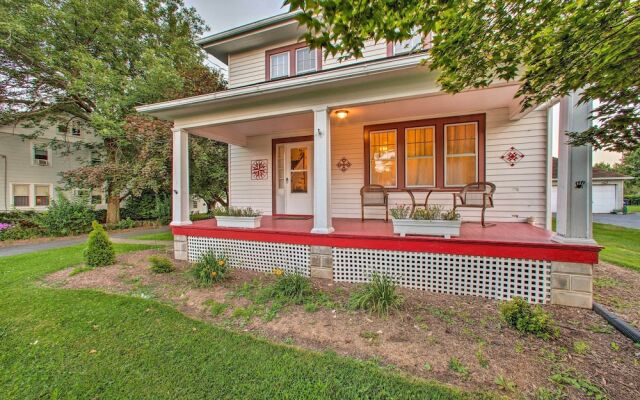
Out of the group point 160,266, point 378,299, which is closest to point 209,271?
point 160,266

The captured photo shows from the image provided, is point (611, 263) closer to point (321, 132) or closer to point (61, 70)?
point (321, 132)

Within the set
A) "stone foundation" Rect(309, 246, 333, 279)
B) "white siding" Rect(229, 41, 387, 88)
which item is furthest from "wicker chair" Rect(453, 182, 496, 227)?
"white siding" Rect(229, 41, 387, 88)

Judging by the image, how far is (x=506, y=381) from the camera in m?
2.08

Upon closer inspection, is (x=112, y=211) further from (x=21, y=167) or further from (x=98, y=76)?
(x=98, y=76)

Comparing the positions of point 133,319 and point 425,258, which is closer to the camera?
point 133,319

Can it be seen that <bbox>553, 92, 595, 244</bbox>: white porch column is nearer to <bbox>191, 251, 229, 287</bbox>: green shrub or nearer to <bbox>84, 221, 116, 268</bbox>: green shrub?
<bbox>191, 251, 229, 287</bbox>: green shrub

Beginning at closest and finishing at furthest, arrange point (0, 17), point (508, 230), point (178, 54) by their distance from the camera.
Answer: point (508, 230) < point (0, 17) < point (178, 54)

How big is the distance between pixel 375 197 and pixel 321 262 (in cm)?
196

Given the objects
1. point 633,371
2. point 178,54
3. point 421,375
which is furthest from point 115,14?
point 633,371

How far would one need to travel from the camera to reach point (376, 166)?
634cm

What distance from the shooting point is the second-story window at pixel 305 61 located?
7038 mm

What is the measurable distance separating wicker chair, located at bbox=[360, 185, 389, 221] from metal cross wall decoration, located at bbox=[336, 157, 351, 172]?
3.48 ft

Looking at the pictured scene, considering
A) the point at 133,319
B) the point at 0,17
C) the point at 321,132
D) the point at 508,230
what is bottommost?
the point at 133,319

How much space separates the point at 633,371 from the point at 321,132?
4370mm
